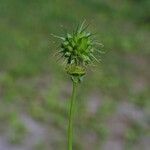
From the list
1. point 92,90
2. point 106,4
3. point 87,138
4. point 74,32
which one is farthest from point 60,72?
point 74,32

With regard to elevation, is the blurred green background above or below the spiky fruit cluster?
above

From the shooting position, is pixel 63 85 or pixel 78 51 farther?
pixel 63 85

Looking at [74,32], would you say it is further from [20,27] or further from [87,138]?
[20,27]

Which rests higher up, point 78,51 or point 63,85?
point 63,85

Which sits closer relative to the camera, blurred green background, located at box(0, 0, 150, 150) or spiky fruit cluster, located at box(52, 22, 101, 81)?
spiky fruit cluster, located at box(52, 22, 101, 81)
